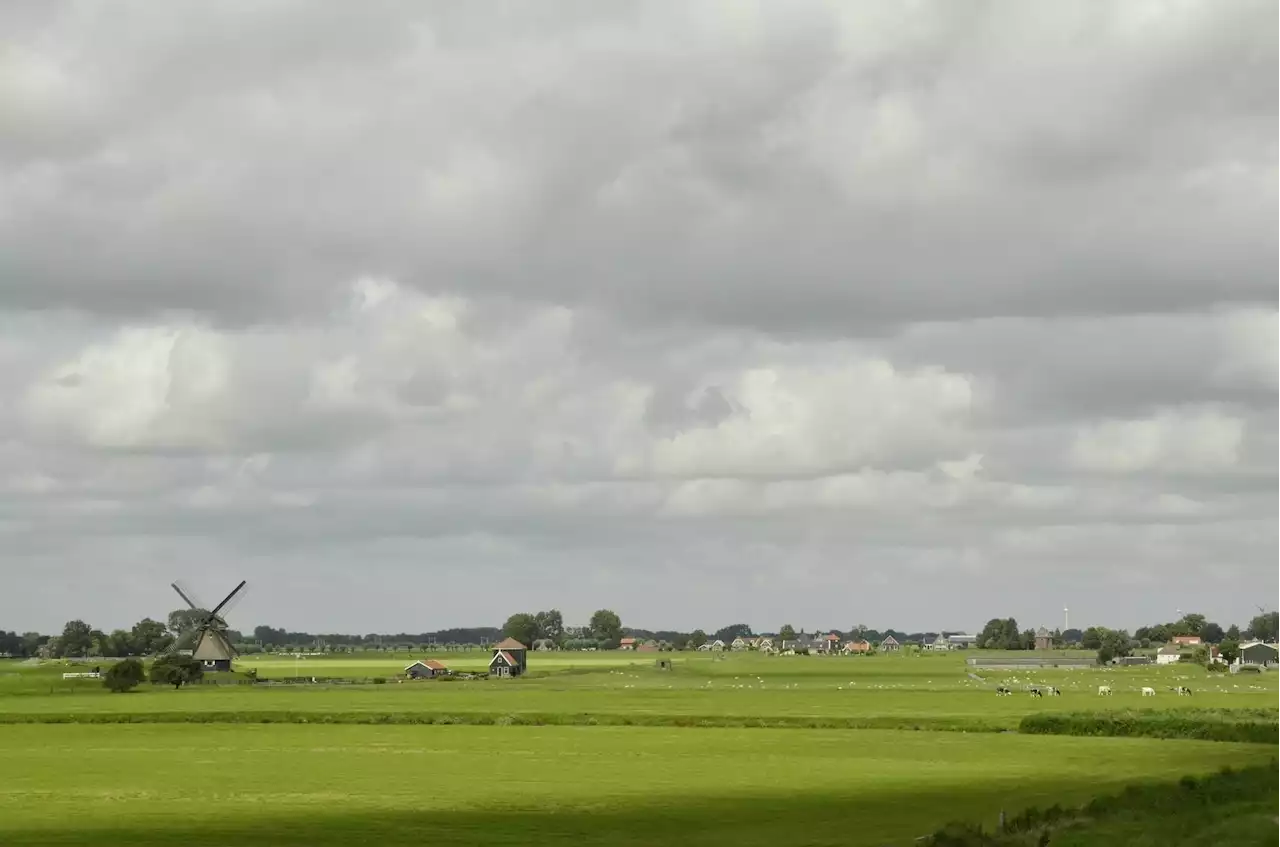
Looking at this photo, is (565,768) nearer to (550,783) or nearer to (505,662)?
(550,783)

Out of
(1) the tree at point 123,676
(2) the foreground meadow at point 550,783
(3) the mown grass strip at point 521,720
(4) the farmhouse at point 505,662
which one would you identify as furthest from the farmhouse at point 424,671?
(2) the foreground meadow at point 550,783

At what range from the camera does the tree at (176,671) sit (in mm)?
153500

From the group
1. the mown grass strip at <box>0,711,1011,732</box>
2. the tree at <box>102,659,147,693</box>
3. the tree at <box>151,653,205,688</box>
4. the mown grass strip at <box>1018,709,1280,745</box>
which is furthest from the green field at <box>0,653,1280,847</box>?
the tree at <box>151,653,205,688</box>

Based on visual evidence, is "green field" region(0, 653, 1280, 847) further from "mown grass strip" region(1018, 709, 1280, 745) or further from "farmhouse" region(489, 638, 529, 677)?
Result: "farmhouse" region(489, 638, 529, 677)

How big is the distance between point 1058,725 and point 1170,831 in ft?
140

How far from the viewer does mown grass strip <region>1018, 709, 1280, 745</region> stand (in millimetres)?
76062

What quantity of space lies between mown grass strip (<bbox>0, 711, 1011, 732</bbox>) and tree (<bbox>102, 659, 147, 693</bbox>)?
3707 centimetres

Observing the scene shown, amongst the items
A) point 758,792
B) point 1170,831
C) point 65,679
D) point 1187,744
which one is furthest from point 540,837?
point 65,679

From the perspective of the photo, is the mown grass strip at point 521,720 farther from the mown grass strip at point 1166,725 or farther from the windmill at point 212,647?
the windmill at point 212,647

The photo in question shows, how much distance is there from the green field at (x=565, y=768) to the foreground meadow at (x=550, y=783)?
6.9 inches

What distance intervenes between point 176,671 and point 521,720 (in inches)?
3014

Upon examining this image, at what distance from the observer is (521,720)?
3642 inches

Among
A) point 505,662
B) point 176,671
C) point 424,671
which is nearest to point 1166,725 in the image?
point 176,671

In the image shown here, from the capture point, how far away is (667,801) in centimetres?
4962
